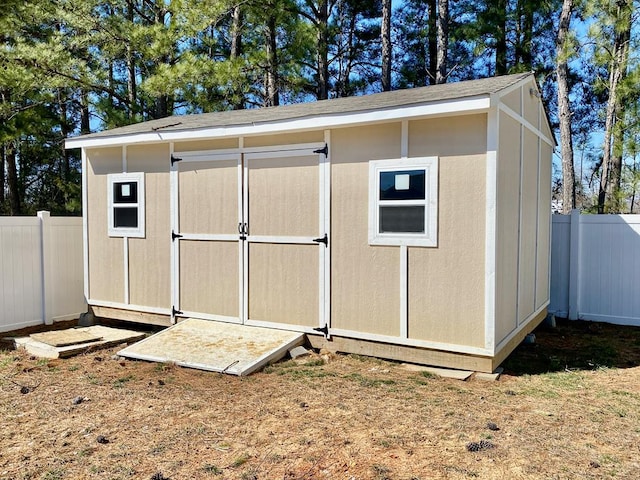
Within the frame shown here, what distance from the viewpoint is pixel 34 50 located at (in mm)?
10602

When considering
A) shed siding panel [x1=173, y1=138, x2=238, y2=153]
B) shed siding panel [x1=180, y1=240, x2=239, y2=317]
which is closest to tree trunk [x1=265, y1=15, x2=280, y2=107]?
shed siding panel [x1=173, y1=138, x2=238, y2=153]

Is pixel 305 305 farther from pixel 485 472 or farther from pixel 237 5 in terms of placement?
pixel 237 5

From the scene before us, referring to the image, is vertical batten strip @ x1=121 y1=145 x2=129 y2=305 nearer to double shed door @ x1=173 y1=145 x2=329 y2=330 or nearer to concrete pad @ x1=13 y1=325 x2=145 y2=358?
concrete pad @ x1=13 y1=325 x2=145 y2=358

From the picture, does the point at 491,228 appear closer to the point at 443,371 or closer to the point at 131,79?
the point at 443,371

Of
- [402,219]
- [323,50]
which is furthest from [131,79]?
[402,219]

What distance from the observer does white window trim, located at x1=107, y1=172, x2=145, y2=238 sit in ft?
21.2

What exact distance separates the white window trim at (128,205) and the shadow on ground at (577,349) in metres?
4.62

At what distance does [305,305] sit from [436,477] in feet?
9.35

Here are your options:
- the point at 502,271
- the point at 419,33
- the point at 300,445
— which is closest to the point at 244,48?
the point at 419,33

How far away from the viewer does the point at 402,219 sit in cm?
489

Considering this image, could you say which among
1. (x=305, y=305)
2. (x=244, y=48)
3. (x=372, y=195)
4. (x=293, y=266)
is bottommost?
(x=305, y=305)

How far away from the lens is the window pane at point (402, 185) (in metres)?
4.79

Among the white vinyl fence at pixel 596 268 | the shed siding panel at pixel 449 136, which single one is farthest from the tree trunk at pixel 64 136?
the white vinyl fence at pixel 596 268

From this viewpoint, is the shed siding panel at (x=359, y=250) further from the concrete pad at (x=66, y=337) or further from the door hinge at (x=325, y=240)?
the concrete pad at (x=66, y=337)
